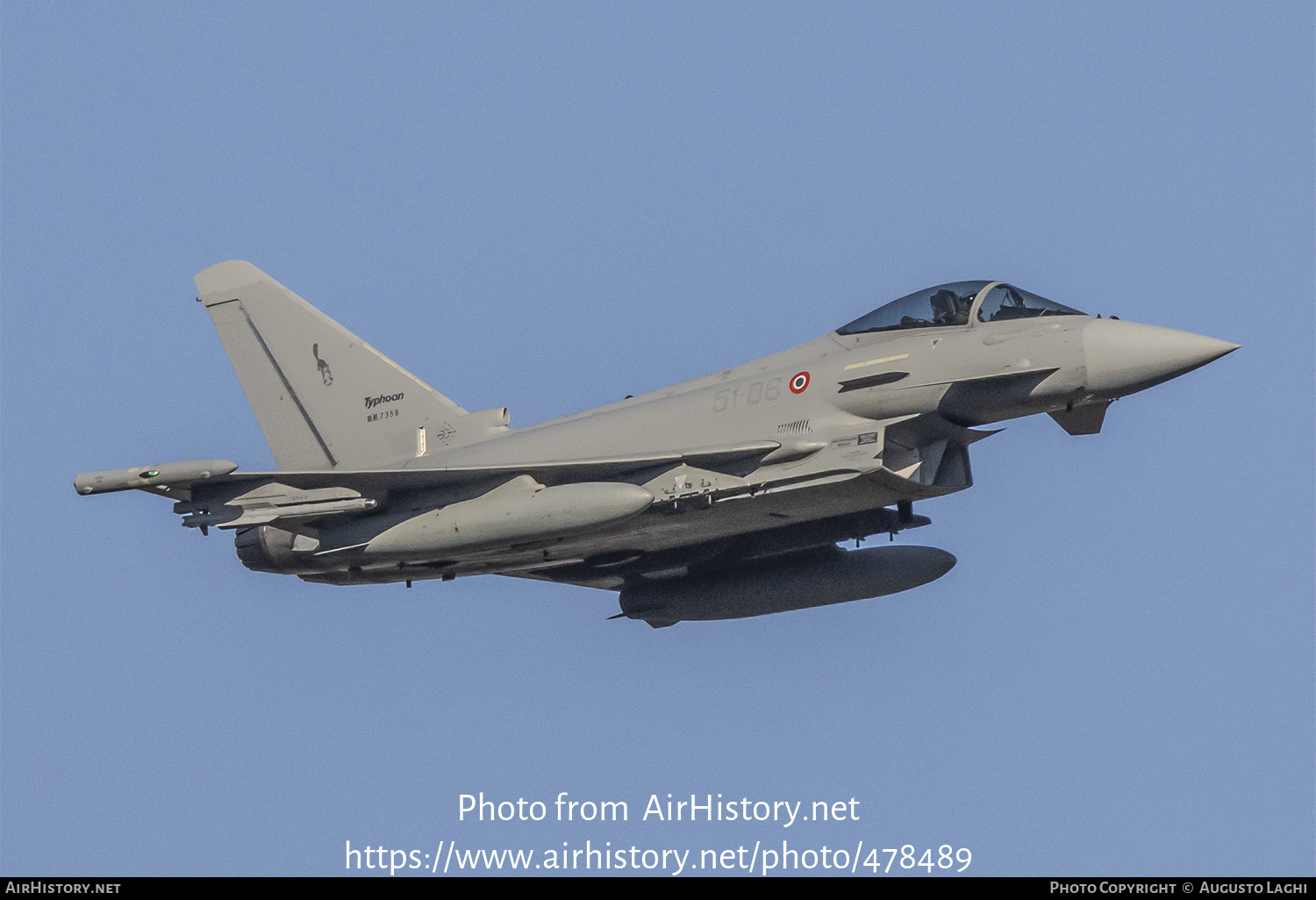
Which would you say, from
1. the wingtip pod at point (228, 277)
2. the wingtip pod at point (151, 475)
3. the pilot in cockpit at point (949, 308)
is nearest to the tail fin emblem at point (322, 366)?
the wingtip pod at point (228, 277)

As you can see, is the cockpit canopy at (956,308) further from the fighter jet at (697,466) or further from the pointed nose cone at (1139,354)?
the pointed nose cone at (1139,354)

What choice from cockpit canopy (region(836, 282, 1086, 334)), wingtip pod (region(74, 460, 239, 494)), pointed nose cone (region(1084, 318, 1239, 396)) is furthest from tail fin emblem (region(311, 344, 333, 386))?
pointed nose cone (region(1084, 318, 1239, 396))

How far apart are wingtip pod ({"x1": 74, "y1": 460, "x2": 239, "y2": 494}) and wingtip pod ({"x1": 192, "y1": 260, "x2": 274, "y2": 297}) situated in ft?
16.5

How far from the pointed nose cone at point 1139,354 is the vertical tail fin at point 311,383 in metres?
8.15

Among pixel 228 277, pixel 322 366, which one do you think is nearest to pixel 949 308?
pixel 322 366

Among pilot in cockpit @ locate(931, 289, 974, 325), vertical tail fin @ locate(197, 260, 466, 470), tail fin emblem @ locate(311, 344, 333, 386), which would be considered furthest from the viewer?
tail fin emblem @ locate(311, 344, 333, 386)

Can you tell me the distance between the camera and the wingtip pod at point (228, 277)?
2206 cm

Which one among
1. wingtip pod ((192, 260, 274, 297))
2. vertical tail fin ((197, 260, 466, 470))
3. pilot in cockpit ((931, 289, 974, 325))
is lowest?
pilot in cockpit ((931, 289, 974, 325))

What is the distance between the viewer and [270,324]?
71.5 feet

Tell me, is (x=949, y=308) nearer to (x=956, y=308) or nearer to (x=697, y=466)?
(x=956, y=308)

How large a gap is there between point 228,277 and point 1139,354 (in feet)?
40.3

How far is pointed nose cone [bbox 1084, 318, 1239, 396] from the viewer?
53.4 ft

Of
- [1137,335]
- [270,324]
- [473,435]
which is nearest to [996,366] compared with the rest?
[1137,335]

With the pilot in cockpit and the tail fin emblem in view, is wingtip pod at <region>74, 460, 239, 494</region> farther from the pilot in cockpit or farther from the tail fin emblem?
the pilot in cockpit
